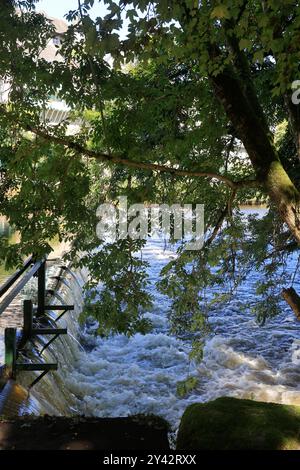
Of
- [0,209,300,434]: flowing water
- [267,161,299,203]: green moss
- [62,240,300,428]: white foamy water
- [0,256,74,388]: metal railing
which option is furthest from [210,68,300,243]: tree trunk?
[62,240,300,428]: white foamy water

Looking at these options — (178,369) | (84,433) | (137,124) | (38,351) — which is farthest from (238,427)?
(178,369)

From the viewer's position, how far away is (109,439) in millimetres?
2488

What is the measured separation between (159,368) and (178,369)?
1.11ft

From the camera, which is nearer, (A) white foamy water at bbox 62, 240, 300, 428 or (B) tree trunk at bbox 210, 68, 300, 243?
(B) tree trunk at bbox 210, 68, 300, 243

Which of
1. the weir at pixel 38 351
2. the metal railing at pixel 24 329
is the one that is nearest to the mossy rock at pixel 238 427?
the weir at pixel 38 351

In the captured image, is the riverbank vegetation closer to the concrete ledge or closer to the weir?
the weir

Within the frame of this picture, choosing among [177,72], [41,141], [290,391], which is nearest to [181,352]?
[290,391]

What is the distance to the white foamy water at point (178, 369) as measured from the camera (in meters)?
7.17

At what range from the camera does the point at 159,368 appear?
8547 millimetres

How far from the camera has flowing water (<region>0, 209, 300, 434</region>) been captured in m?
6.85

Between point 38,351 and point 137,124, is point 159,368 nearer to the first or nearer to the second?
point 38,351

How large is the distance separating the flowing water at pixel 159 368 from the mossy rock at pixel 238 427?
2.38m
